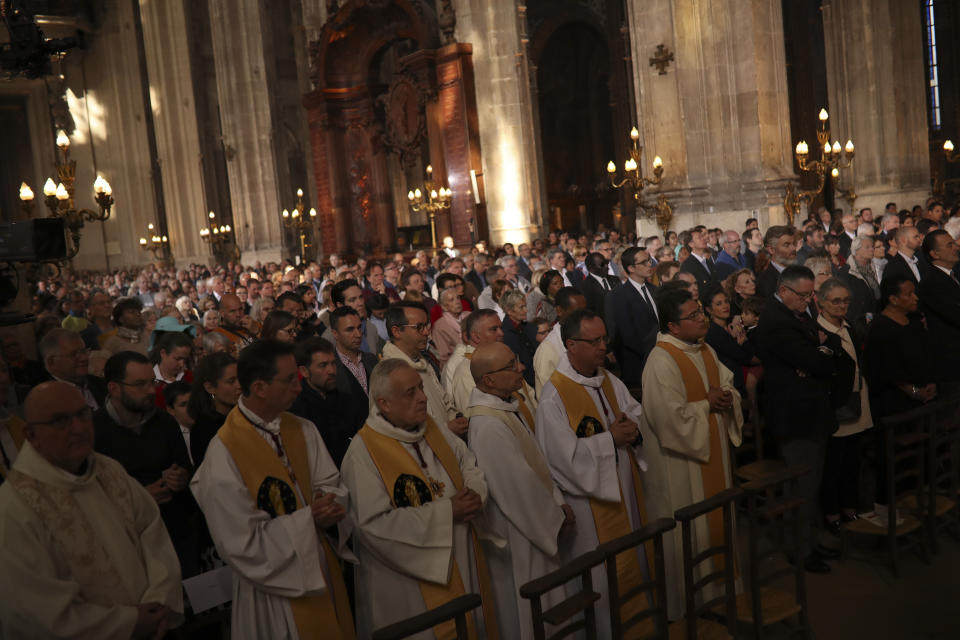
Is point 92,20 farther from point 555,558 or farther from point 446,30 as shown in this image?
point 555,558

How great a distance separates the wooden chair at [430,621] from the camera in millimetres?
2857

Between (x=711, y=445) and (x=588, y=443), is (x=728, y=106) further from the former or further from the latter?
(x=588, y=443)

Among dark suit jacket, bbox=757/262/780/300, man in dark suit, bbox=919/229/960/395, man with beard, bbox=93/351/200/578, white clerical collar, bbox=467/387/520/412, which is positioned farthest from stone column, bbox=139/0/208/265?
white clerical collar, bbox=467/387/520/412

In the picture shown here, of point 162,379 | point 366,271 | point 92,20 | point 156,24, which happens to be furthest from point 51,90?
point 162,379

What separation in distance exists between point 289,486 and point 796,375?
3364 millimetres

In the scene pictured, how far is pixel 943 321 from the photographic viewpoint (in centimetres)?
686

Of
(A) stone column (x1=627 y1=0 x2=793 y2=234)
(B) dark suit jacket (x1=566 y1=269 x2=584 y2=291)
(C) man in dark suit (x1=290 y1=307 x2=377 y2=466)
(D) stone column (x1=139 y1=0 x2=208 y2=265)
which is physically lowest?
(C) man in dark suit (x1=290 y1=307 x2=377 y2=466)

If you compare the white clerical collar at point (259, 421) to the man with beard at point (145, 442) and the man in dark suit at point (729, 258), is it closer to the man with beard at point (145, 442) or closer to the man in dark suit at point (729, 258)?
the man with beard at point (145, 442)

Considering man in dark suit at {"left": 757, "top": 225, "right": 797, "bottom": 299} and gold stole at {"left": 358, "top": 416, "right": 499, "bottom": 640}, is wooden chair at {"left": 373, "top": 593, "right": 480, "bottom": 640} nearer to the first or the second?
gold stole at {"left": 358, "top": 416, "right": 499, "bottom": 640}

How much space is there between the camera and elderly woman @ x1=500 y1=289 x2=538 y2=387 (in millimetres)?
7523

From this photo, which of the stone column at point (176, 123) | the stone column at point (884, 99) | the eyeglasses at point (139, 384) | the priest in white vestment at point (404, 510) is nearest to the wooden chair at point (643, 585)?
the priest in white vestment at point (404, 510)

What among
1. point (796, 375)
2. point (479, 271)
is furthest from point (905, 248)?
point (479, 271)

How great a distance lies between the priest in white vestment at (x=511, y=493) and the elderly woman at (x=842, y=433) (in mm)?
2569

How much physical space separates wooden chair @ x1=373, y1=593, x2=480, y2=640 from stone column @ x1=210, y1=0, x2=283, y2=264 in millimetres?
24336
